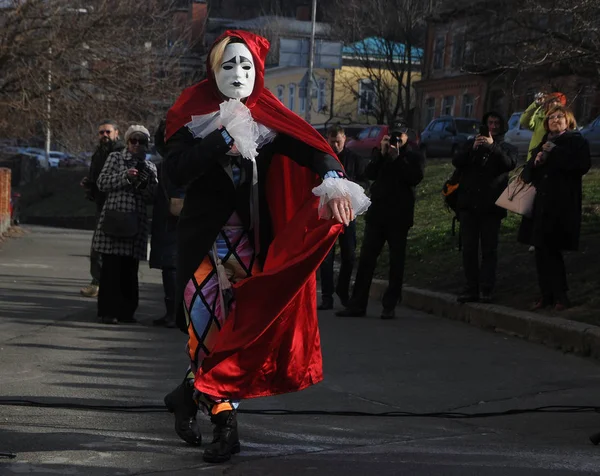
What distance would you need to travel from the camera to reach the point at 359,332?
9.95m

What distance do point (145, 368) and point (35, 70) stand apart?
18.1 m

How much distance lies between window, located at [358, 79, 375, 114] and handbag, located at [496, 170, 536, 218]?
43.7 metres

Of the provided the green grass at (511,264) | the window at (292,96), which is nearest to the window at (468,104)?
A: the window at (292,96)

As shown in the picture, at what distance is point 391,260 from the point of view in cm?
1098

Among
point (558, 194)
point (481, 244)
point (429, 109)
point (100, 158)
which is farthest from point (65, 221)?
point (558, 194)

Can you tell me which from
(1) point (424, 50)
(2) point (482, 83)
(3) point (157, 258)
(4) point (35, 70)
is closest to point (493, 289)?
(3) point (157, 258)

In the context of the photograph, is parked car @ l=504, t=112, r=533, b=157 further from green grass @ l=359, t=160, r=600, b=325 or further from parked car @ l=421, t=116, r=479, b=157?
green grass @ l=359, t=160, r=600, b=325

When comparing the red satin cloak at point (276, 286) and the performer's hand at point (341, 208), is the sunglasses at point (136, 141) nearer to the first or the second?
the red satin cloak at point (276, 286)

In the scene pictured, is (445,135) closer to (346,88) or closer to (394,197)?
(346,88)

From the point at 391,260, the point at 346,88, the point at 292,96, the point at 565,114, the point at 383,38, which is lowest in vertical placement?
the point at 391,260

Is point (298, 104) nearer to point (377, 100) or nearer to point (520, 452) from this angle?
point (377, 100)

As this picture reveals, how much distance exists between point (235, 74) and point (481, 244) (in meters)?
5.79

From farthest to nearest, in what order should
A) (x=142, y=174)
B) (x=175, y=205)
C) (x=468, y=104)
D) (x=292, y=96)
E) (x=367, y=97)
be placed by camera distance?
1. (x=292, y=96)
2. (x=367, y=97)
3. (x=468, y=104)
4. (x=142, y=174)
5. (x=175, y=205)

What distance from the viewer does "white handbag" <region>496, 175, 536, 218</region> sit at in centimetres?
1014
